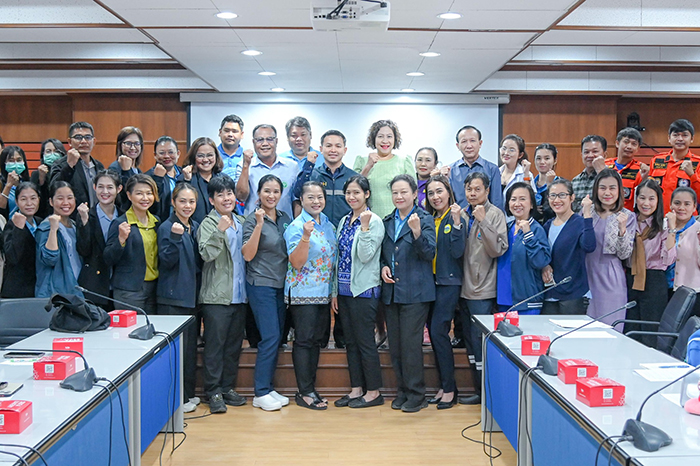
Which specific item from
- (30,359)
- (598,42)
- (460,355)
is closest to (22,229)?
(30,359)

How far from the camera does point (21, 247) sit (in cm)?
405

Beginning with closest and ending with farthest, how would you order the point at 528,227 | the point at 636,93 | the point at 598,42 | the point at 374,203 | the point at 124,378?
the point at 124,378, the point at 528,227, the point at 374,203, the point at 598,42, the point at 636,93

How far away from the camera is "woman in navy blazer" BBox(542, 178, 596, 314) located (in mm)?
3973

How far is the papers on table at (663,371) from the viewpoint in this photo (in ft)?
8.18

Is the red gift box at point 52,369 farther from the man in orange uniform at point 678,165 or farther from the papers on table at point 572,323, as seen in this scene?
the man in orange uniform at point 678,165

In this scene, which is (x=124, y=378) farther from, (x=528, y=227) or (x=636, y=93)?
(x=636, y=93)

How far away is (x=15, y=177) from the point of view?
4680mm

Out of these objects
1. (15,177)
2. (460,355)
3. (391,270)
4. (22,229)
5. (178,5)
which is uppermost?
(178,5)

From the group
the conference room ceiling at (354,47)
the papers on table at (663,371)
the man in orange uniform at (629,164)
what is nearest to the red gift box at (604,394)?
the papers on table at (663,371)

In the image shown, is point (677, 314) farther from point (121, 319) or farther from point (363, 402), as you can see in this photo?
point (121, 319)

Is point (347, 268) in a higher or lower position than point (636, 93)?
lower

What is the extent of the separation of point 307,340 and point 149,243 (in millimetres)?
1184

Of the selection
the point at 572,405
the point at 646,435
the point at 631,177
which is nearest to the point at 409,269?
the point at 572,405

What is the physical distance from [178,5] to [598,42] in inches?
166
